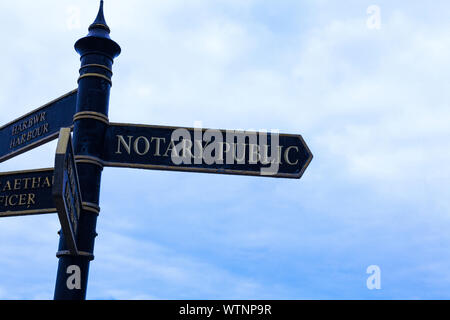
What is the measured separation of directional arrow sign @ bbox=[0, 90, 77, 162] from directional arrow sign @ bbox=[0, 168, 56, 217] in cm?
102

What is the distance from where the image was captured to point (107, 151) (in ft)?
20.2

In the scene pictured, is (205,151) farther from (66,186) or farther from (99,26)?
(66,186)

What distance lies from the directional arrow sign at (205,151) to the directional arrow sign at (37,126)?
74cm

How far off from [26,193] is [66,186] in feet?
5.76

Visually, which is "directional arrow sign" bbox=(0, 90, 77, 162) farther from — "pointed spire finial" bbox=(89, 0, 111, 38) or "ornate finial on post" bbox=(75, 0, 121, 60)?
"pointed spire finial" bbox=(89, 0, 111, 38)

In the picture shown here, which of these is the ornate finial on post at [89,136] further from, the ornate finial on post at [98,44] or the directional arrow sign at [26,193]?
the directional arrow sign at [26,193]

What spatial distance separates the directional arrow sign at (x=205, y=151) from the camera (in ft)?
20.0

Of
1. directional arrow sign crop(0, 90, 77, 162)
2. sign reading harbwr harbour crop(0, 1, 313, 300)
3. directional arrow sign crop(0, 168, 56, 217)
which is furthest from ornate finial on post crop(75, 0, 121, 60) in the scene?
directional arrow sign crop(0, 168, 56, 217)

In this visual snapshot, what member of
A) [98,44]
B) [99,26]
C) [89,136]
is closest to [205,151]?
[89,136]

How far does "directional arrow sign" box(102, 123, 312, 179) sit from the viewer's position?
6086 mm

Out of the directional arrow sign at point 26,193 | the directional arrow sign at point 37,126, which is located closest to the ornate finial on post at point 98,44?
the directional arrow sign at point 37,126
